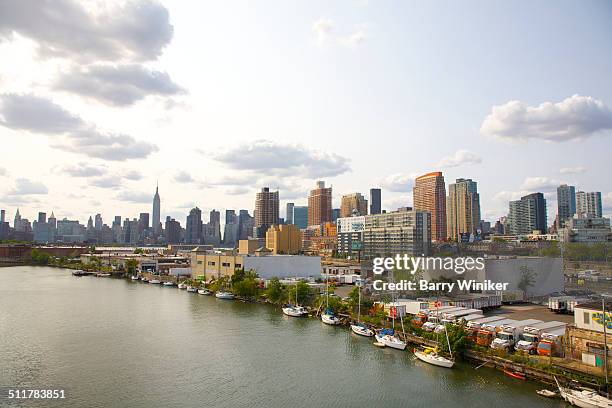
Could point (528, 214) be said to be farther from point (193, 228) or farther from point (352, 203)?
point (193, 228)

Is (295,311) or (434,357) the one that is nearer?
(434,357)

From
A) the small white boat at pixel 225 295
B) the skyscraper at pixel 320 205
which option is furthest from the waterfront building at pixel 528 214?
the small white boat at pixel 225 295

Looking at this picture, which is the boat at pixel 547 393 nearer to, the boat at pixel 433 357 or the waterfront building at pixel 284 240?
the boat at pixel 433 357

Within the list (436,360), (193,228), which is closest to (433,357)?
(436,360)

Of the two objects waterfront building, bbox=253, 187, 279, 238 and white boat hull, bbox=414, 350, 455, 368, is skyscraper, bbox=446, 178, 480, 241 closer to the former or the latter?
waterfront building, bbox=253, 187, 279, 238

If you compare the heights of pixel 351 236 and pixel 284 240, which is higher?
pixel 351 236

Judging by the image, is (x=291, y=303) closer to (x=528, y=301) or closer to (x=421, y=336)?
(x=421, y=336)
